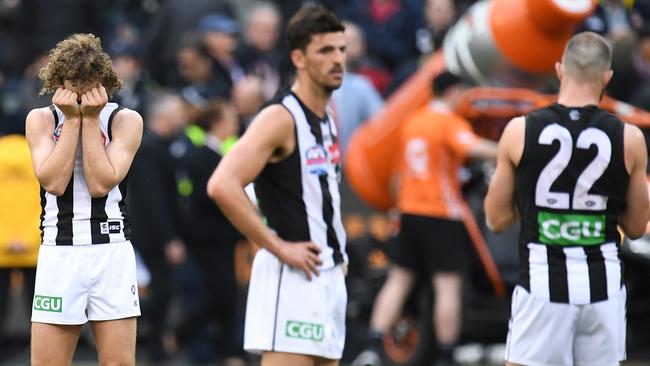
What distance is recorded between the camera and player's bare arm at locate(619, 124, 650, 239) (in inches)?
309

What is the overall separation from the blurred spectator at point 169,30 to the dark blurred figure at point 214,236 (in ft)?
10.5

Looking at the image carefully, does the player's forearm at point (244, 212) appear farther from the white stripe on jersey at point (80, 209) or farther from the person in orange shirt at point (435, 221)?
the person in orange shirt at point (435, 221)

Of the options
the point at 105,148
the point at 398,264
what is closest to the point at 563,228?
the point at 105,148

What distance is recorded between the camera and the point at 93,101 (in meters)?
7.30

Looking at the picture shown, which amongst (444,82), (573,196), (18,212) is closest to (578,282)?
(573,196)

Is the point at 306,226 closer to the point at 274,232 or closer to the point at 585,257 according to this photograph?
the point at 274,232

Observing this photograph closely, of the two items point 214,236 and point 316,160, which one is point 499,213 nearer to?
point 316,160

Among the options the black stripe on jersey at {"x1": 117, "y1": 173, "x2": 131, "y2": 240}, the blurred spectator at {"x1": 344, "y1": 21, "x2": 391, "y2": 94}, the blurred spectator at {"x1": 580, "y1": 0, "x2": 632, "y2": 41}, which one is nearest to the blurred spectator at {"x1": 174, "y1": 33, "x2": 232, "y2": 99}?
the blurred spectator at {"x1": 344, "y1": 21, "x2": 391, "y2": 94}

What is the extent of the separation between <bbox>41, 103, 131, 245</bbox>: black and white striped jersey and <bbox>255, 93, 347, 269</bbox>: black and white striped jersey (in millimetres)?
1096

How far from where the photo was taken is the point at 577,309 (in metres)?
7.84

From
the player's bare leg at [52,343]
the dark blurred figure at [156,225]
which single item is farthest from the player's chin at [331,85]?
the dark blurred figure at [156,225]

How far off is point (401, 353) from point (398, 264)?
2.68 ft

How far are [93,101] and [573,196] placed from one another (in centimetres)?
250

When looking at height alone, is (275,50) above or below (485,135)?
above
